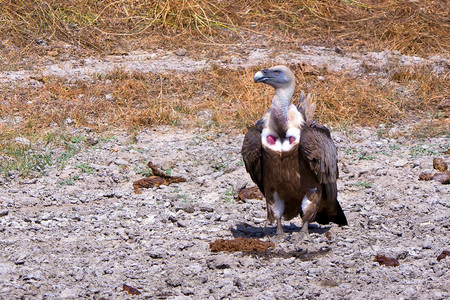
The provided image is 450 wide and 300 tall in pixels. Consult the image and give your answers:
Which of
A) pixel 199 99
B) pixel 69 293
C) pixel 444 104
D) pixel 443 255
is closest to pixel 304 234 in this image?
pixel 443 255

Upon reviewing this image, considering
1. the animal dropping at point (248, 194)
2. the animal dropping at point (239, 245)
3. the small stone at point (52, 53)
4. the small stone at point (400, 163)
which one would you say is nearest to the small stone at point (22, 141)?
the animal dropping at point (248, 194)

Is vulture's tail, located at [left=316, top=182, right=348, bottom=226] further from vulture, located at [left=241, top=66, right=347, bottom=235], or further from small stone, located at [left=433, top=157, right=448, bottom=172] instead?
small stone, located at [left=433, top=157, right=448, bottom=172]

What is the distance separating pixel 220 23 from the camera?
1076cm

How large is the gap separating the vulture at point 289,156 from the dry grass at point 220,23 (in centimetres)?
536

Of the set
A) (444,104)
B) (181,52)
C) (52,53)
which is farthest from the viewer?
(181,52)

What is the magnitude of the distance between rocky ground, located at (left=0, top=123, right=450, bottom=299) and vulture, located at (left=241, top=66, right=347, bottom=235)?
249mm

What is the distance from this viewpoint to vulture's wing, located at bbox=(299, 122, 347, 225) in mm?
4895

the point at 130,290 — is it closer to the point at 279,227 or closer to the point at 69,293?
the point at 69,293

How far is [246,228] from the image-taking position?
5387 millimetres

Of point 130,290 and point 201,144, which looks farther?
point 201,144

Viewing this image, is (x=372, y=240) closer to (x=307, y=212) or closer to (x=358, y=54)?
(x=307, y=212)

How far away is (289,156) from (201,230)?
87 cm

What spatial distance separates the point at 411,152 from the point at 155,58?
4.05m

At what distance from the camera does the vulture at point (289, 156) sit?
4914mm
